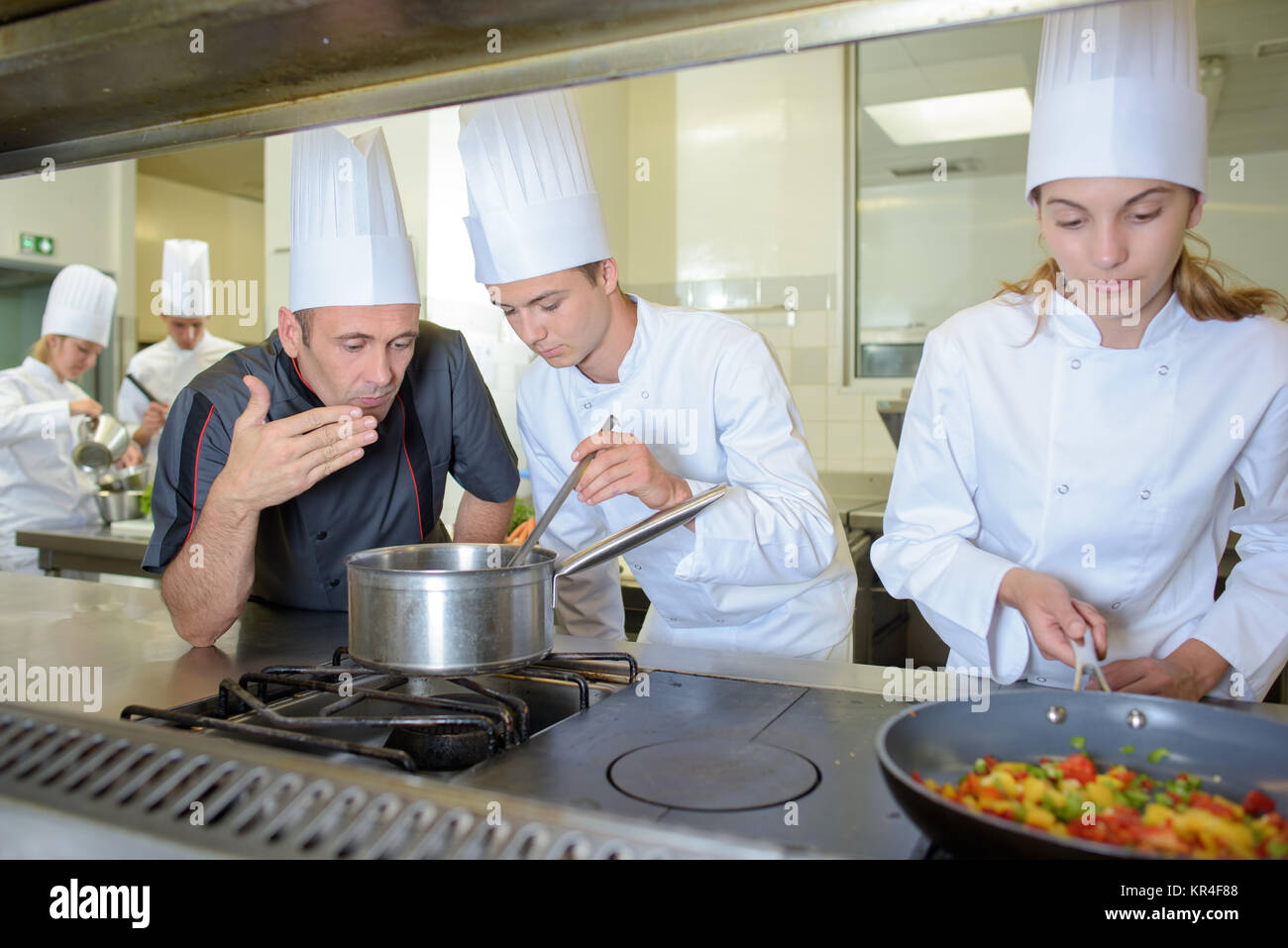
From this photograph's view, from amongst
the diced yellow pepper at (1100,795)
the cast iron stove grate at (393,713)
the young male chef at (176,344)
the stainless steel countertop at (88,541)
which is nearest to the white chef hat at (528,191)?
the cast iron stove grate at (393,713)

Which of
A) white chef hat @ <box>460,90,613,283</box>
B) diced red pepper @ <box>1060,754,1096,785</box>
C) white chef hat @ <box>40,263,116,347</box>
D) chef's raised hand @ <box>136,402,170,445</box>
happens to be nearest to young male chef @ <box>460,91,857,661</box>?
white chef hat @ <box>460,90,613,283</box>

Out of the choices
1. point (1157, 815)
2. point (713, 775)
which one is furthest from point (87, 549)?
point (1157, 815)

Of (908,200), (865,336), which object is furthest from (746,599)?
(908,200)

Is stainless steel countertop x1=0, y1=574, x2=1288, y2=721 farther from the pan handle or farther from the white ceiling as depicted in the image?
the white ceiling

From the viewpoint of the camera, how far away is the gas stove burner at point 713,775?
2.87 feet

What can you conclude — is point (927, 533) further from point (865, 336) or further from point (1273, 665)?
point (865, 336)

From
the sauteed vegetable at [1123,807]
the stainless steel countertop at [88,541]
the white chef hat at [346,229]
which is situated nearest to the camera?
the sauteed vegetable at [1123,807]

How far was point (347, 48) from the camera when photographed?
3.05 feet

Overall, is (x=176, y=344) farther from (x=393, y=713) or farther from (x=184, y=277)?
(x=393, y=713)

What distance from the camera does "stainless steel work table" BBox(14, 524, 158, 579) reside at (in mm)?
3285

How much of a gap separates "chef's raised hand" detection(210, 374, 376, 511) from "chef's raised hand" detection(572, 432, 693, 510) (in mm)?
333

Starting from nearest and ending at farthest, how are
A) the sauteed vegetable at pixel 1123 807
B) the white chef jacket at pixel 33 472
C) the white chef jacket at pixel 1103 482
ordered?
the sauteed vegetable at pixel 1123 807 → the white chef jacket at pixel 1103 482 → the white chef jacket at pixel 33 472

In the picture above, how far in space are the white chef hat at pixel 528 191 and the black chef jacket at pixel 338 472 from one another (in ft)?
0.95

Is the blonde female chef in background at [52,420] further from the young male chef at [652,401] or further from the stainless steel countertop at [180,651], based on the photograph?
the young male chef at [652,401]
